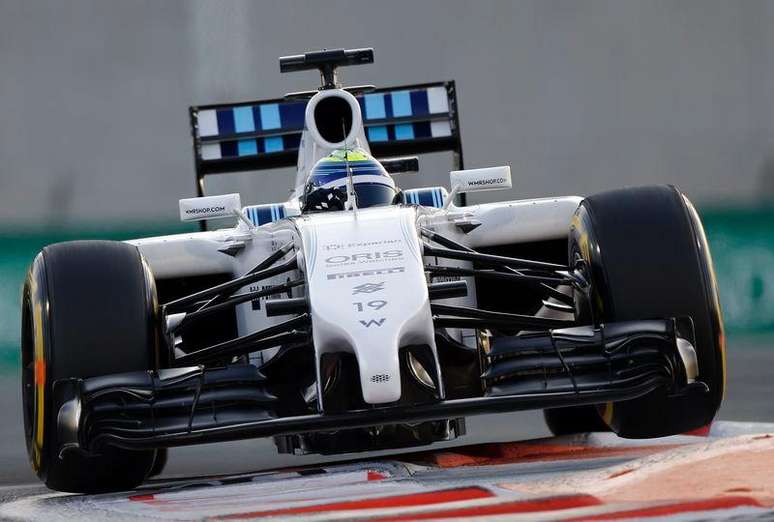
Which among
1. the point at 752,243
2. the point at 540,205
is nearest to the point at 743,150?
the point at 752,243

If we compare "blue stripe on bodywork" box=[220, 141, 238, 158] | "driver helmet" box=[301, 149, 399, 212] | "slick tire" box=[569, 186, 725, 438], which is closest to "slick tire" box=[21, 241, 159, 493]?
"driver helmet" box=[301, 149, 399, 212]

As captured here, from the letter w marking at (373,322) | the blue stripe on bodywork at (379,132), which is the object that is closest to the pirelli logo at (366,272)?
the letter w marking at (373,322)

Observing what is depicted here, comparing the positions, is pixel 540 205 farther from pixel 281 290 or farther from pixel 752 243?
pixel 752 243

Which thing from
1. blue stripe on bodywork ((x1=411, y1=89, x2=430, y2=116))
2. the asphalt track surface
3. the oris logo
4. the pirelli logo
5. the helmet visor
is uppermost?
blue stripe on bodywork ((x1=411, y1=89, x2=430, y2=116))

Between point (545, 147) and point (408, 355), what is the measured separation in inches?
603

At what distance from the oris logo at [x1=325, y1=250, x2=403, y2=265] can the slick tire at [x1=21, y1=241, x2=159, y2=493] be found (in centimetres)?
73

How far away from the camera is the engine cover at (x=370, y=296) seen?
5008 mm

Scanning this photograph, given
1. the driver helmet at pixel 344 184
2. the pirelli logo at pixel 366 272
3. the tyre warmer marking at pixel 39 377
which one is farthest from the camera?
the driver helmet at pixel 344 184

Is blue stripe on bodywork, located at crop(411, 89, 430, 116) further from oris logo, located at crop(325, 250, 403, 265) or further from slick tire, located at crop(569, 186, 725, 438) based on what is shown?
oris logo, located at crop(325, 250, 403, 265)

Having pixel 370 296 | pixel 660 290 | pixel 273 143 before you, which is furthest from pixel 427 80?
pixel 370 296

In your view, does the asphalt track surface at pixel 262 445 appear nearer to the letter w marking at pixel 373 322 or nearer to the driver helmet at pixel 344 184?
the driver helmet at pixel 344 184

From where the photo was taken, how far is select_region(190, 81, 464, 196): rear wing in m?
9.09

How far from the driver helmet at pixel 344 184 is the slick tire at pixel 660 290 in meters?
1.39

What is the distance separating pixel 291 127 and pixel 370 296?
13.2ft
